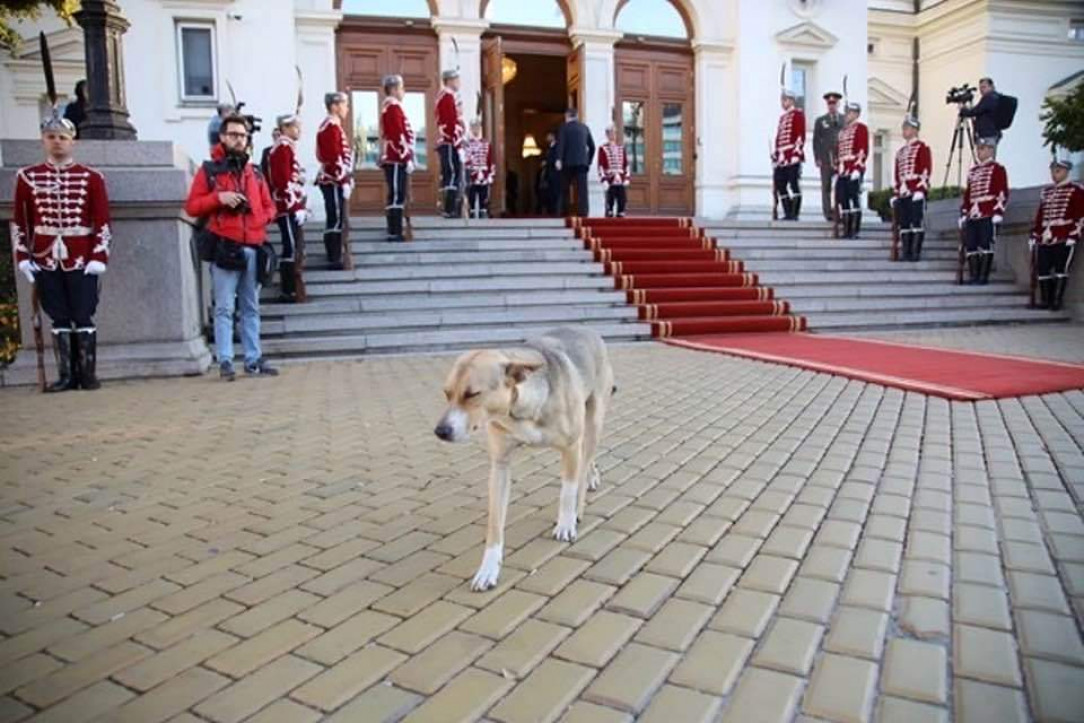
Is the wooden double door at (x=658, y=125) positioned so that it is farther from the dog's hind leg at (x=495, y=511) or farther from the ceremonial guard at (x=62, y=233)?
the dog's hind leg at (x=495, y=511)

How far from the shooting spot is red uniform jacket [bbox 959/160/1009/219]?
12961mm

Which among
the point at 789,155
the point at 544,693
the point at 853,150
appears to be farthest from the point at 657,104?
the point at 544,693

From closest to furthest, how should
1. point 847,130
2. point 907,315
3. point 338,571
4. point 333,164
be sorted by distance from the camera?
point 338,571 < point 333,164 < point 907,315 < point 847,130

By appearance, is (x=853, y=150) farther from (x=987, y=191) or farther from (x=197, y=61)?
(x=197, y=61)

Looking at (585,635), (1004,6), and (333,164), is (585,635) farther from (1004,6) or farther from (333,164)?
(1004,6)

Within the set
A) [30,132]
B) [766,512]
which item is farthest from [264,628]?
[30,132]

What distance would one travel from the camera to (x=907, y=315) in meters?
12.1

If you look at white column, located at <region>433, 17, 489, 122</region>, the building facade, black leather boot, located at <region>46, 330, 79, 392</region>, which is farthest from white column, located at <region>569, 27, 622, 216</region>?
black leather boot, located at <region>46, 330, 79, 392</region>

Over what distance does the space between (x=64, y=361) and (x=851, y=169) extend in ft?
41.5

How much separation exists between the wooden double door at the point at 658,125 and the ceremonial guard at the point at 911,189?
6.36 metres

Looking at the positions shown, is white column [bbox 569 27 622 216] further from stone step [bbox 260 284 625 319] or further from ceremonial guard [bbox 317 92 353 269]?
ceremonial guard [bbox 317 92 353 269]

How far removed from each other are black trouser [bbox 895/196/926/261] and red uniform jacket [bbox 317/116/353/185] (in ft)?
30.8

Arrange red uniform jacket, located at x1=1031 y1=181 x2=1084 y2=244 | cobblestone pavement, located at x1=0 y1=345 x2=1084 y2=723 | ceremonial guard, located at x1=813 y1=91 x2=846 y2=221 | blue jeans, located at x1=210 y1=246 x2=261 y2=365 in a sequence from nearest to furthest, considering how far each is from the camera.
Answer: cobblestone pavement, located at x1=0 y1=345 x2=1084 y2=723, blue jeans, located at x1=210 y1=246 x2=261 y2=365, red uniform jacket, located at x1=1031 y1=181 x2=1084 y2=244, ceremonial guard, located at x1=813 y1=91 x2=846 y2=221

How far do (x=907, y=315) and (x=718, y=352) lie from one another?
4.33 m
